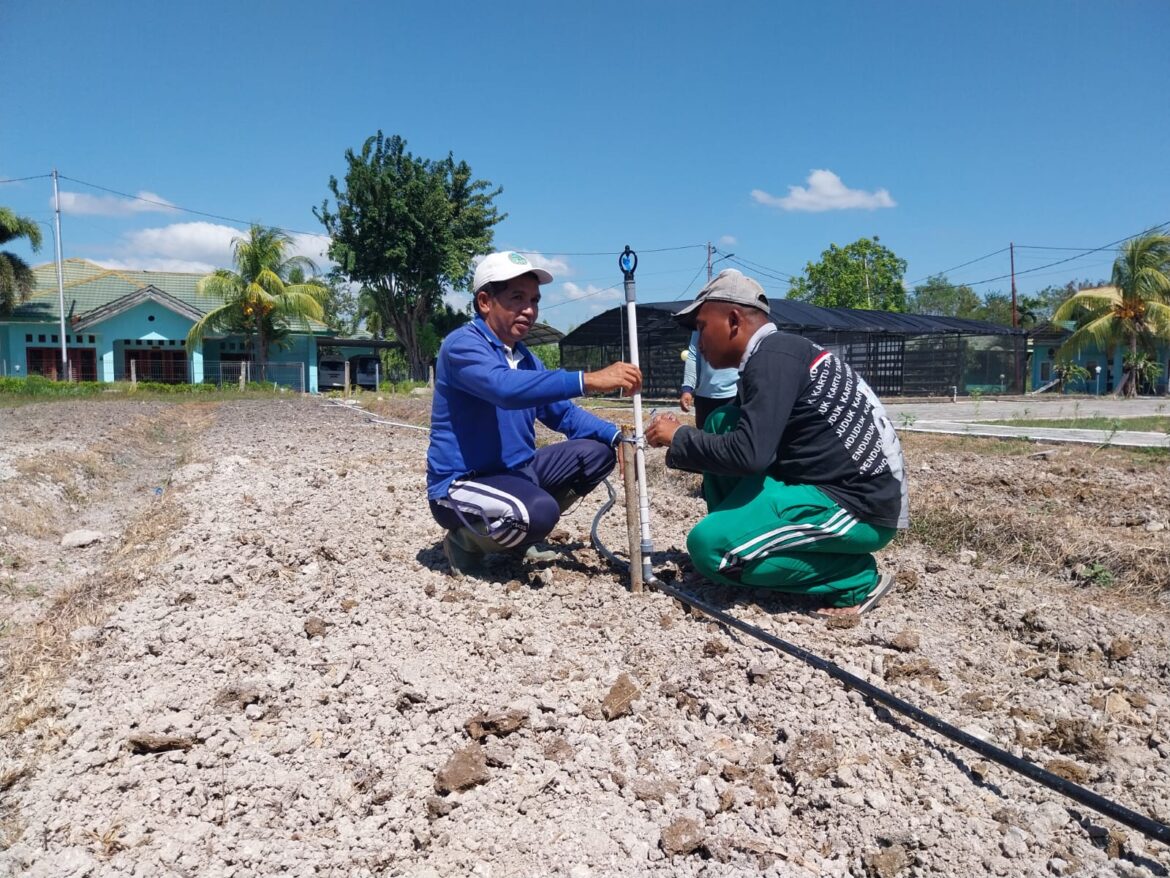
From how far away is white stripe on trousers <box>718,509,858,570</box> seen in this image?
294cm

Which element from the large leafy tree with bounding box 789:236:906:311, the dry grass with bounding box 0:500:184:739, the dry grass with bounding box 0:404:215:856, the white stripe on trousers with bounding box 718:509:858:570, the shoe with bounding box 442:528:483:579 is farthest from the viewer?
the large leafy tree with bounding box 789:236:906:311

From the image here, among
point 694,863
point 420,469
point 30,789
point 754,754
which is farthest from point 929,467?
point 30,789

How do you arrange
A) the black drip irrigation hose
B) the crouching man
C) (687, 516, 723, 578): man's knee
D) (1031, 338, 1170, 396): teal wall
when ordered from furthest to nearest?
(1031, 338, 1170, 396): teal wall → (687, 516, 723, 578): man's knee → the crouching man → the black drip irrigation hose

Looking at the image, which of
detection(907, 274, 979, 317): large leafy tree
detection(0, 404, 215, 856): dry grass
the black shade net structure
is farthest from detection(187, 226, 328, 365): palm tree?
detection(907, 274, 979, 317): large leafy tree

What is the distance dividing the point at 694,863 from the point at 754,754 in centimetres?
44

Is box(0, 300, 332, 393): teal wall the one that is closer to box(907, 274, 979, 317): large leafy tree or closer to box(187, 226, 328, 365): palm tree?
box(187, 226, 328, 365): palm tree

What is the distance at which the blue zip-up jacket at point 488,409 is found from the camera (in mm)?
3139

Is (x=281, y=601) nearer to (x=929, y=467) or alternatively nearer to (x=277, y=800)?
(x=277, y=800)

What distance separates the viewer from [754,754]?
2.22 metres

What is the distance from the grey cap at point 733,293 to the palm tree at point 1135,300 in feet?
90.3

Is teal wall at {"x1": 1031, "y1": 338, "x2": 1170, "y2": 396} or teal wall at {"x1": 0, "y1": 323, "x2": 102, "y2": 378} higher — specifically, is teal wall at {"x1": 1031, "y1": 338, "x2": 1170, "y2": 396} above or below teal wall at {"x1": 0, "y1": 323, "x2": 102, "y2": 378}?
below

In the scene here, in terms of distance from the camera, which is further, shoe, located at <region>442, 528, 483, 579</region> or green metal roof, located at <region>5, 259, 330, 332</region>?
green metal roof, located at <region>5, 259, 330, 332</region>

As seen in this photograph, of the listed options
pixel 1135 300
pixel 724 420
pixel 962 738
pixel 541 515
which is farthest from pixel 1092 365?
pixel 962 738

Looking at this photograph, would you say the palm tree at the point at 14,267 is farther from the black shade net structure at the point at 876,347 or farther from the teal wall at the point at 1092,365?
the teal wall at the point at 1092,365
